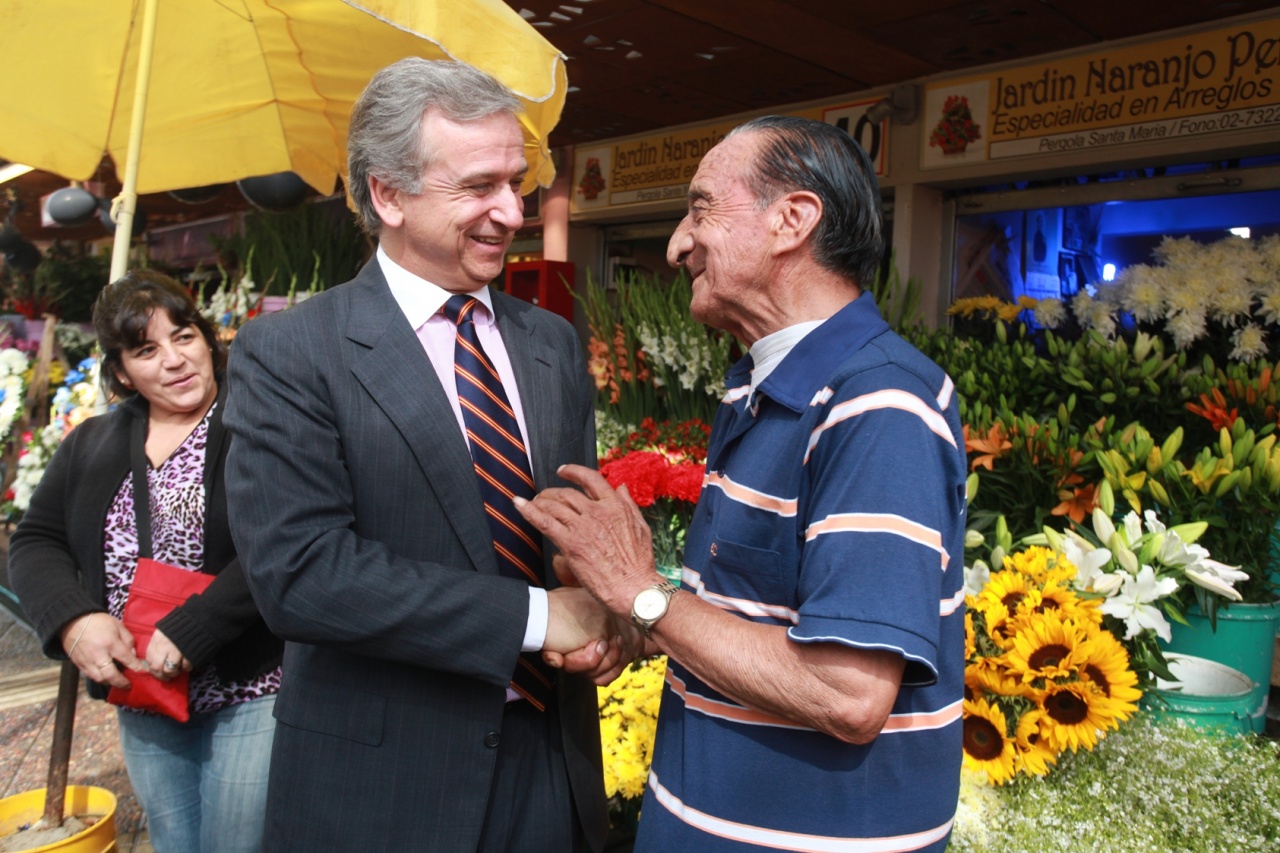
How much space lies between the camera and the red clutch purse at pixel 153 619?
2145mm

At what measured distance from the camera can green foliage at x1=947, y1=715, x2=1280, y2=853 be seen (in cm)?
198

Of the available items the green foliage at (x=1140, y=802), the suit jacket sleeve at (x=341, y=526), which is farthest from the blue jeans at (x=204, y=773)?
the green foliage at (x=1140, y=802)

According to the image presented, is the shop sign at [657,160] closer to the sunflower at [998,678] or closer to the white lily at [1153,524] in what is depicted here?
the white lily at [1153,524]

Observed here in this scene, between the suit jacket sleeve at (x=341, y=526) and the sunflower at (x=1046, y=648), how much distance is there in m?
1.26

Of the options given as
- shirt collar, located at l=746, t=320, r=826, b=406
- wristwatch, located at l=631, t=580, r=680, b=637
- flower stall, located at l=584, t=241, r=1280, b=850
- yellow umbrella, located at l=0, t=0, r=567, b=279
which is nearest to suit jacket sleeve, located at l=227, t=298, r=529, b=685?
wristwatch, located at l=631, t=580, r=680, b=637

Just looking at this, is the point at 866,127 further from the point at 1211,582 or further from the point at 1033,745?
the point at 1033,745

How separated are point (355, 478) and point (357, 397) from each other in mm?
127

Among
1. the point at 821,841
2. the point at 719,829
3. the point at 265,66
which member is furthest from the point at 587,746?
the point at 265,66

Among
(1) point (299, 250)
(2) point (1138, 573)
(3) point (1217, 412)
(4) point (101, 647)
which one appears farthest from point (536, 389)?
(1) point (299, 250)

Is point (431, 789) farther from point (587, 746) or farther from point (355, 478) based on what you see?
point (355, 478)

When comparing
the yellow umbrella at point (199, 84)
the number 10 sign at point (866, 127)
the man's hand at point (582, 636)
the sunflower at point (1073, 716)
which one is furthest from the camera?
the number 10 sign at point (866, 127)

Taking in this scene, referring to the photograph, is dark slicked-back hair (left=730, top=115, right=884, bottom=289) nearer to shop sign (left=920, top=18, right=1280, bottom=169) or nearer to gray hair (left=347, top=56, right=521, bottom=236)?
gray hair (left=347, top=56, right=521, bottom=236)

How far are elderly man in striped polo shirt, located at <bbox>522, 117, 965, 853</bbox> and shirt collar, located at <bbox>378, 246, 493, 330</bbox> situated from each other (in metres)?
0.42

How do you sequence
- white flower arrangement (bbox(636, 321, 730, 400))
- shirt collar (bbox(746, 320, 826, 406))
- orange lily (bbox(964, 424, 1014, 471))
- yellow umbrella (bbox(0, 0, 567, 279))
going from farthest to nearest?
white flower arrangement (bbox(636, 321, 730, 400)) < orange lily (bbox(964, 424, 1014, 471)) < yellow umbrella (bbox(0, 0, 567, 279)) < shirt collar (bbox(746, 320, 826, 406))
